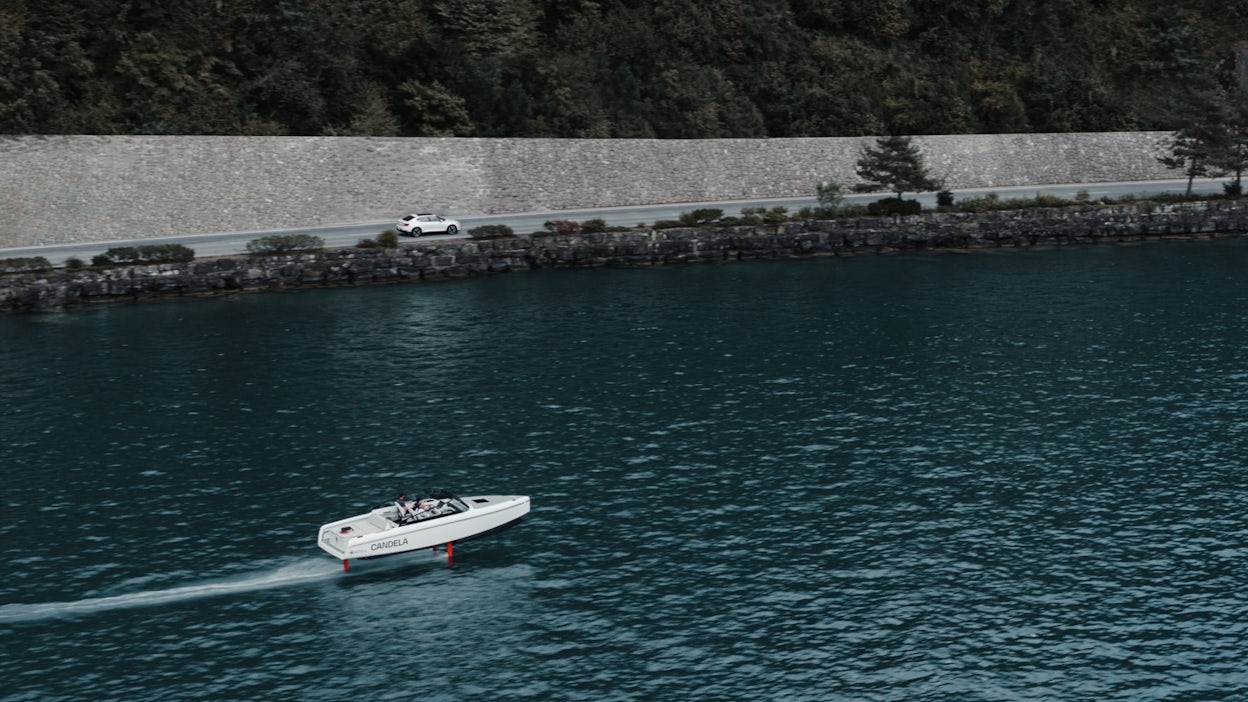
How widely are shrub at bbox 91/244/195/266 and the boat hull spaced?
52.6 m

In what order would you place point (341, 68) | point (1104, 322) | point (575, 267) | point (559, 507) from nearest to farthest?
point (559, 507) < point (1104, 322) < point (575, 267) < point (341, 68)

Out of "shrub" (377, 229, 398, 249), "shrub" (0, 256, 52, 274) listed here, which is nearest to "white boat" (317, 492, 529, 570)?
"shrub" (0, 256, 52, 274)

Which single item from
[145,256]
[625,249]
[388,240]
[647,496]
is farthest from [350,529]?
[625,249]

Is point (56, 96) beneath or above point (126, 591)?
above

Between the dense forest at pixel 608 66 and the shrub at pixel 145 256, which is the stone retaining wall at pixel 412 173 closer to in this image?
the dense forest at pixel 608 66

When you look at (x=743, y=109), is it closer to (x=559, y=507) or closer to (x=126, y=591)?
(x=559, y=507)

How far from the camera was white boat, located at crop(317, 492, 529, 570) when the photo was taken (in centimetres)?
4847

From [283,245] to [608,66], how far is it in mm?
43257

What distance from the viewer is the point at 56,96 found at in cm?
10406

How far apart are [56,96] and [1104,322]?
7847cm

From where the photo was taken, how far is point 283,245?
10131 centimetres

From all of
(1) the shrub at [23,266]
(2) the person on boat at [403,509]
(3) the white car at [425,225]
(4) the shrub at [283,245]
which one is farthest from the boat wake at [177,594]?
(3) the white car at [425,225]

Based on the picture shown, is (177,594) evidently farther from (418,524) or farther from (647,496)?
(647,496)

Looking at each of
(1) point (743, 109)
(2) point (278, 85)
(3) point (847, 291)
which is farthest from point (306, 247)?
(1) point (743, 109)
